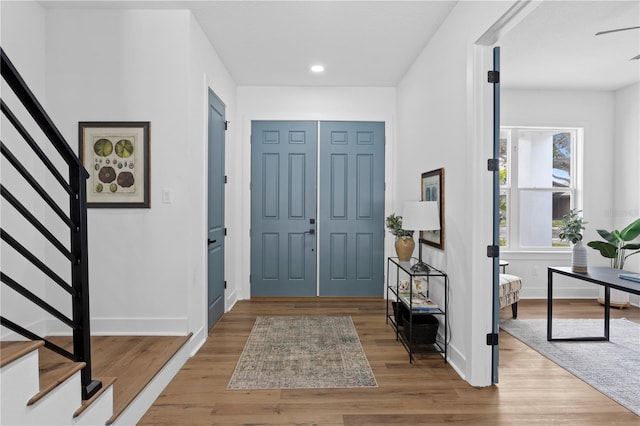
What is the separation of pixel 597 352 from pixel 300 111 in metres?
4.00

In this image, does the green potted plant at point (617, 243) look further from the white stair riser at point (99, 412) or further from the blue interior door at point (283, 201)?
the white stair riser at point (99, 412)

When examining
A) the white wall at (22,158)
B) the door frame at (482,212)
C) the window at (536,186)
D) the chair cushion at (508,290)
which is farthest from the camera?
the window at (536,186)

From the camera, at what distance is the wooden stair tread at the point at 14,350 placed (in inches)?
54.8

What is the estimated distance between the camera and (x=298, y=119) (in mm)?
5074

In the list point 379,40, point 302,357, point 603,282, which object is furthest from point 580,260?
point 379,40

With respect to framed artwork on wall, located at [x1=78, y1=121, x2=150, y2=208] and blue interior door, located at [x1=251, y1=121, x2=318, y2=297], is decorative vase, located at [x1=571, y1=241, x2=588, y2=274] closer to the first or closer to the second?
blue interior door, located at [x1=251, y1=121, x2=318, y2=297]

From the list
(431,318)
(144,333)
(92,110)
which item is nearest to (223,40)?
(92,110)

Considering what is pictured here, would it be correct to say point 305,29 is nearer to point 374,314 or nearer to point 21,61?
point 21,61

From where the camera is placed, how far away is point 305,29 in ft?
11.5

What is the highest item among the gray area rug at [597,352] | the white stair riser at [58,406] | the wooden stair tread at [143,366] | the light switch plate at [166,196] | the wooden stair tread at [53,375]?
the light switch plate at [166,196]

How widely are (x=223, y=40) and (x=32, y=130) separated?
1.79 m

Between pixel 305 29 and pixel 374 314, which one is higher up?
pixel 305 29

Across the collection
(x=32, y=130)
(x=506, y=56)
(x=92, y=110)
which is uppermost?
(x=506, y=56)

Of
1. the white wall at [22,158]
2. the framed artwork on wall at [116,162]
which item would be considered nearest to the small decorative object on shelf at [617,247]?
the framed artwork on wall at [116,162]
